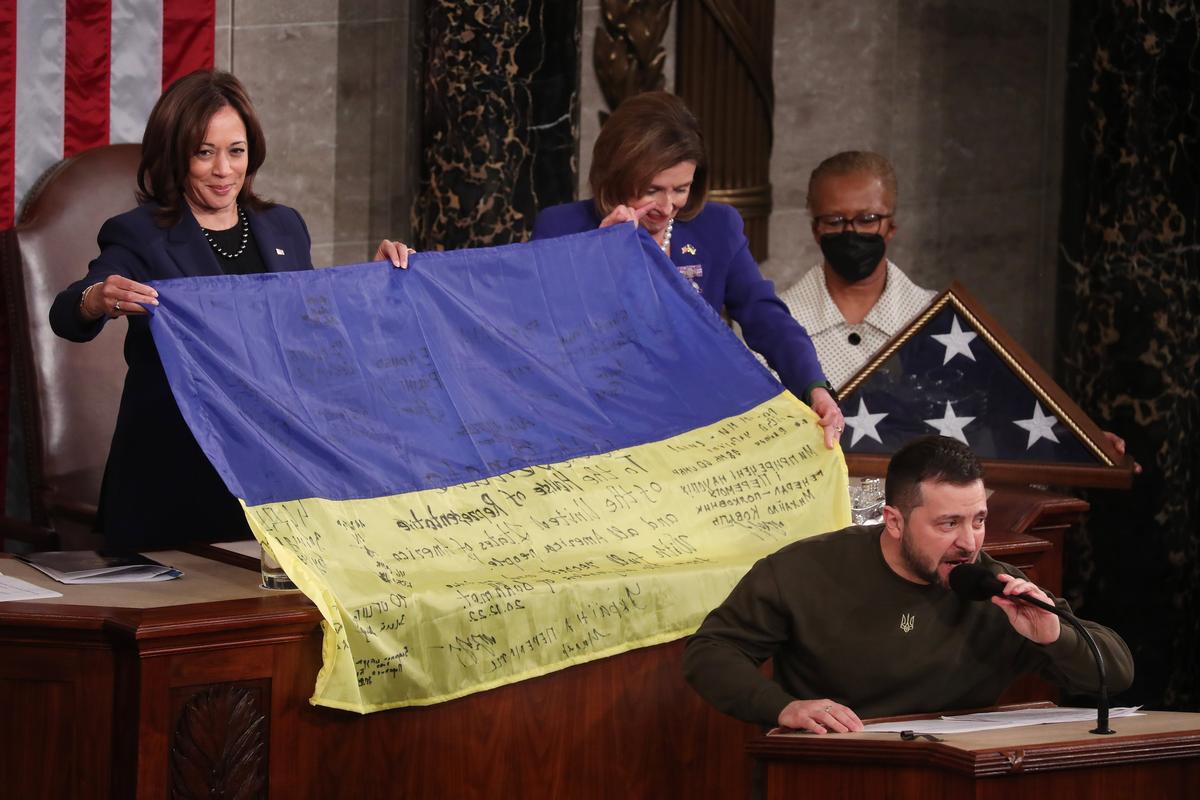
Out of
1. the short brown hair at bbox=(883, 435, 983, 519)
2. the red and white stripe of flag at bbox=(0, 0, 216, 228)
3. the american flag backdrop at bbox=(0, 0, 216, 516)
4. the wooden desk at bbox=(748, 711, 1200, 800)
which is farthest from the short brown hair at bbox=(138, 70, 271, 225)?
the wooden desk at bbox=(748, 711, 1200, 800)

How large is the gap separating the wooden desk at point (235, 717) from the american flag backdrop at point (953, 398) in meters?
1.70

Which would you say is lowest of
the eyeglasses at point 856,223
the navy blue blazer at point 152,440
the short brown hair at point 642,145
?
the navy blue blazer at point 152,440

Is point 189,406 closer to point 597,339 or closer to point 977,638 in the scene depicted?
point 597,339

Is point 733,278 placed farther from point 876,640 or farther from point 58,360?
point 58,360

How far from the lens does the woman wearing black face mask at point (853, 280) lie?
556 centimetres

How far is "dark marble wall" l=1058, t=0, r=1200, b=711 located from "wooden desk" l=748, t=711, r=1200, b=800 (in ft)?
9.99

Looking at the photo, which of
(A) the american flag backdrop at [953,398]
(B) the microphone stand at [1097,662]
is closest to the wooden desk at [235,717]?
(B) the microphone stand at [1097,662]

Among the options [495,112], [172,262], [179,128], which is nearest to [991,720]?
[172,262]

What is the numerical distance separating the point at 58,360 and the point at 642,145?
221 cm

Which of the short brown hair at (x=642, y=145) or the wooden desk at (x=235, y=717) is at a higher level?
the short brown hair at (x=642, y=145)

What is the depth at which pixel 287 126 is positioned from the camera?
679cm

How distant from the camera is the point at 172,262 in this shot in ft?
13.7

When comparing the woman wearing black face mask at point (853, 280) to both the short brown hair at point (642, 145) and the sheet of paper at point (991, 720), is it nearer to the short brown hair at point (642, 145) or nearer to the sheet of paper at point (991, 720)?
the short brown hair at point (642, 145)

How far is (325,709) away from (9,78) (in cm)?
323
